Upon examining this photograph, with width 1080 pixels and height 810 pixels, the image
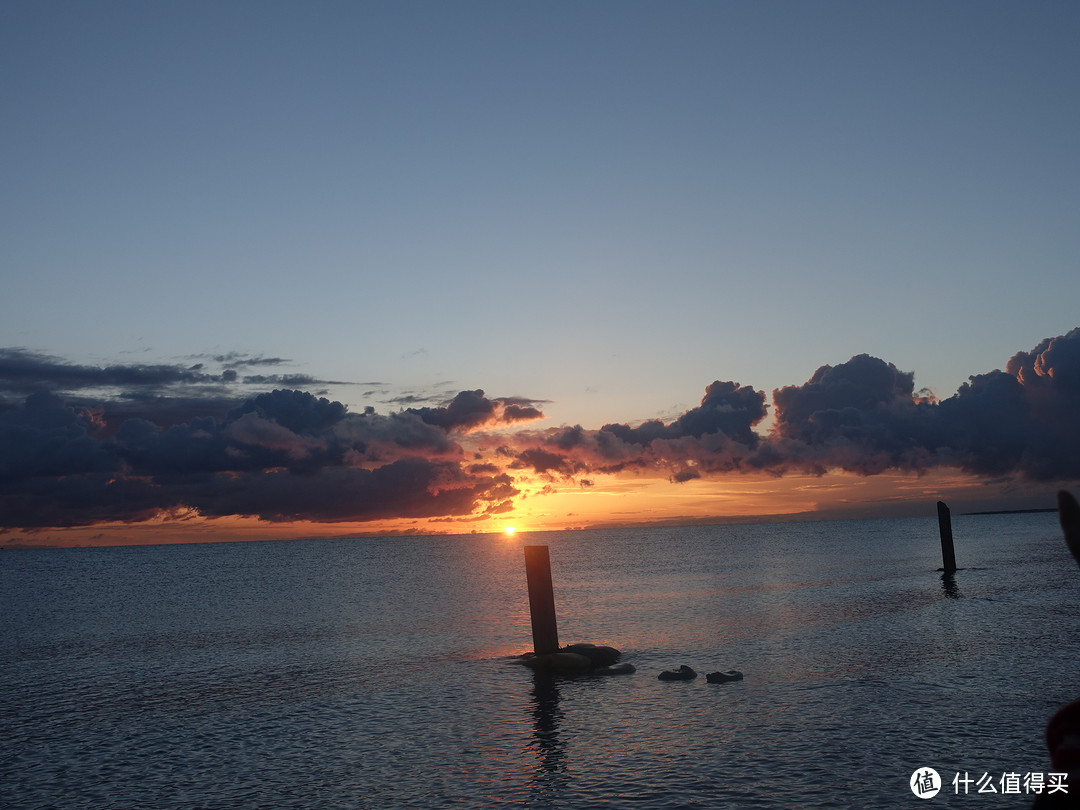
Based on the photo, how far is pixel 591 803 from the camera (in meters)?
15.8

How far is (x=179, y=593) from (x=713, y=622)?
249 ft

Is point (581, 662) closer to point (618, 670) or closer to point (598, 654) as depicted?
point (598, 654)

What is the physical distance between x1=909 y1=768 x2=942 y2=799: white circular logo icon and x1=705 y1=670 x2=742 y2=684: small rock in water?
33.8 ft

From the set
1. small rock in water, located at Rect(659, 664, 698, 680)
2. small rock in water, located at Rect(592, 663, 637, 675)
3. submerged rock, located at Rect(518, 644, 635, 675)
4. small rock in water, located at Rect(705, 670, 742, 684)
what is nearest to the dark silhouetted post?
submerged rock, located at Rect(518, 644, 635, 675)

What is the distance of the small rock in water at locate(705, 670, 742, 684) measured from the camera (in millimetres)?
26852

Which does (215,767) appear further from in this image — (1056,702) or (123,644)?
(123,644)

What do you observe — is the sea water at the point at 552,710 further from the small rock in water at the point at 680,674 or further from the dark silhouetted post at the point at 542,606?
the dark silhouetted post at the point at 542,606

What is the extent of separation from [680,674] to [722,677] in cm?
149

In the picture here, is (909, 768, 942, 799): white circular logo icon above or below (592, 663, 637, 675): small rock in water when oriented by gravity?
above

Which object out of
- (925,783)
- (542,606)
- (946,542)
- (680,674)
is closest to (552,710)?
(680,674)

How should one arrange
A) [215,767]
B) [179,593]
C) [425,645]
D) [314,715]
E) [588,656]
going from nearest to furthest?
1. [215,767]
2. [314,715]
3. [588,656]
4. [425,645]
5. [179,593]

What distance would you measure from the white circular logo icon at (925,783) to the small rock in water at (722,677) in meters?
10.3

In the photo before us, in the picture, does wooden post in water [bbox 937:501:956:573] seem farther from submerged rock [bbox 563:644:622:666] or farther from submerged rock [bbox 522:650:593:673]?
submerged rock [bbox 522:650:593:673]

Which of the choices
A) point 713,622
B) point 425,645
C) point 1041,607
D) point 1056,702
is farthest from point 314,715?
point 1041,607
